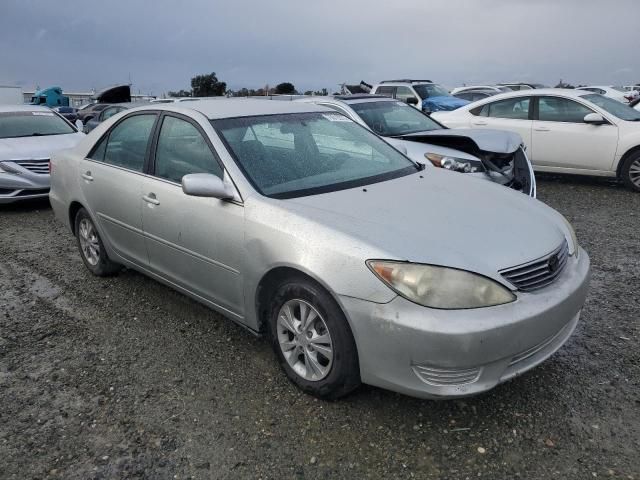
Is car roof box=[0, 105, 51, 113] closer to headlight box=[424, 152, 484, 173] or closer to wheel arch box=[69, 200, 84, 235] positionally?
wheel arch box=[69, 200, 84, 235]

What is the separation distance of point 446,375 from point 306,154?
174cm

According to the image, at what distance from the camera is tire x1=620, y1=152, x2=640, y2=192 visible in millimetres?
7652

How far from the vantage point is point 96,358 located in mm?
3449

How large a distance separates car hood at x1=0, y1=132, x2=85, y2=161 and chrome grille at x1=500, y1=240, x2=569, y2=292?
6.87 m

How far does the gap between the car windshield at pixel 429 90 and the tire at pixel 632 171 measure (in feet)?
28.5

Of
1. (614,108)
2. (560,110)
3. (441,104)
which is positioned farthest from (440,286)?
(441,104)

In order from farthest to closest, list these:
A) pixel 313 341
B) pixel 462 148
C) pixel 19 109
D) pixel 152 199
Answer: pixel 19 109 < pixel 462 148 < pixel 152 199 < pixel 313 341

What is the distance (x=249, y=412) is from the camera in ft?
9.37

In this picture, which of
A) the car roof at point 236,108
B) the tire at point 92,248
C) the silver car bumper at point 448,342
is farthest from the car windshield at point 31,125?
the silver car bumper at point 448,342

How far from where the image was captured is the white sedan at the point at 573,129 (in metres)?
7.72

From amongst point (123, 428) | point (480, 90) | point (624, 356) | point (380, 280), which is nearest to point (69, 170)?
point (123, 428)

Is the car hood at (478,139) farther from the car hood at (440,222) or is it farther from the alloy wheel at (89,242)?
the alloy wheel at (89,242)

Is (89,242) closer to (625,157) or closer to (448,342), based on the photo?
(448,342)

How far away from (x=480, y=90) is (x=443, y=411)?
19.2 metres
